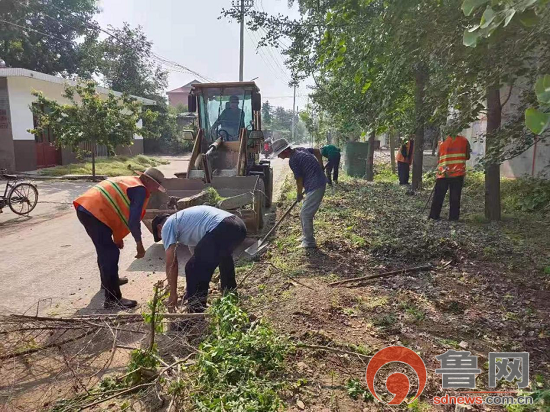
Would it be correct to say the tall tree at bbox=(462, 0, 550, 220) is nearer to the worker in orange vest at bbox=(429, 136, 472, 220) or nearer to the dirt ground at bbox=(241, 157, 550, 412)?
the dirt ground at bbox=(241, 157, 550, 412)

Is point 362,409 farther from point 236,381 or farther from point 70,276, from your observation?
point 70,276

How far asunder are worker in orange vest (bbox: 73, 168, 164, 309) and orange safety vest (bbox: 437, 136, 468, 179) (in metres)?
4.90

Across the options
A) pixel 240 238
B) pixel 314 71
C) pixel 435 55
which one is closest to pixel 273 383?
pixel 240 238

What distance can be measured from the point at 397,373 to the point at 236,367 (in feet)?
3.53

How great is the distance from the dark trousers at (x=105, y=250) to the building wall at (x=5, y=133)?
543 inches

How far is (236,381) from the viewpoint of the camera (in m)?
2.43

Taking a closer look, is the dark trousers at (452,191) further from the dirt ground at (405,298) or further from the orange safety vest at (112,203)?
the orange safety vest at (112,203)

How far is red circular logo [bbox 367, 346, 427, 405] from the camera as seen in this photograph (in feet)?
7.96

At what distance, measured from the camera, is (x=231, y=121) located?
9.25m

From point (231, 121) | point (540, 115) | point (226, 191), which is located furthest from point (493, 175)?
point (540, 115)

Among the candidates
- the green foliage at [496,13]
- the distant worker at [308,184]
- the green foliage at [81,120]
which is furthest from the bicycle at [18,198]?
the green foliage at [496,13]

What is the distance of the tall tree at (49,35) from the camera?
2138 centimetres

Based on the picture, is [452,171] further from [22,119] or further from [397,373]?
[22,119]

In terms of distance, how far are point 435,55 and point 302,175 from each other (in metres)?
2.34
